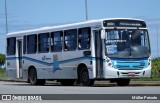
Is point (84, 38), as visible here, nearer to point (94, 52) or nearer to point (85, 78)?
point (94, 52)

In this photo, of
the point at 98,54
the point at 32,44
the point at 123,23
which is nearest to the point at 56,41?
the point at 32,44

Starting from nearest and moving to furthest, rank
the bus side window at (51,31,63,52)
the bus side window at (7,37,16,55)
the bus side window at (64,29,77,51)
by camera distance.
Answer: the bus side window at (64,29,77,51), the bus side window at (51,31,63,52), the bus side window at (7,37,16,55)

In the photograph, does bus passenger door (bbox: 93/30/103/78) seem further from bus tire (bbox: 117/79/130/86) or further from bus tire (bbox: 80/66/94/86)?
bus tire (bbox: 117/79/130/86)

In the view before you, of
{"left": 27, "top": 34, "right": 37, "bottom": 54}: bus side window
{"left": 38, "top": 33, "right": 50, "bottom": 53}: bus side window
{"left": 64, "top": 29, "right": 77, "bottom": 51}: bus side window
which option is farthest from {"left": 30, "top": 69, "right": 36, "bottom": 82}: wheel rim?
{"left": 64, "top": 29, "right": 77, "bottom": 51}: bus side window

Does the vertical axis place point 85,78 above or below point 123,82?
above

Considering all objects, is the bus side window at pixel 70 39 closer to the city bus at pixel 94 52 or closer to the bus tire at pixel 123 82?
the city bus at pixel 94 52

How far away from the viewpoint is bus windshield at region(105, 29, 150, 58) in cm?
2742

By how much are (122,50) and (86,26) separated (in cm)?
241

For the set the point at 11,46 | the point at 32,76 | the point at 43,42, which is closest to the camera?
the point at 43,42

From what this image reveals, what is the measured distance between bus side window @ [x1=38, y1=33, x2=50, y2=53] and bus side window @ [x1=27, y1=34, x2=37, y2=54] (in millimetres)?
462

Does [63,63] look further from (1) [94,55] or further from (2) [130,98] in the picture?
(2) [130,98]

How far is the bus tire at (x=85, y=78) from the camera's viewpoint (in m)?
28.4

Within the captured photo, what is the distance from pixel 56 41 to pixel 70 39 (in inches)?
58.0

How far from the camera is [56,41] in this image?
31.1 m
